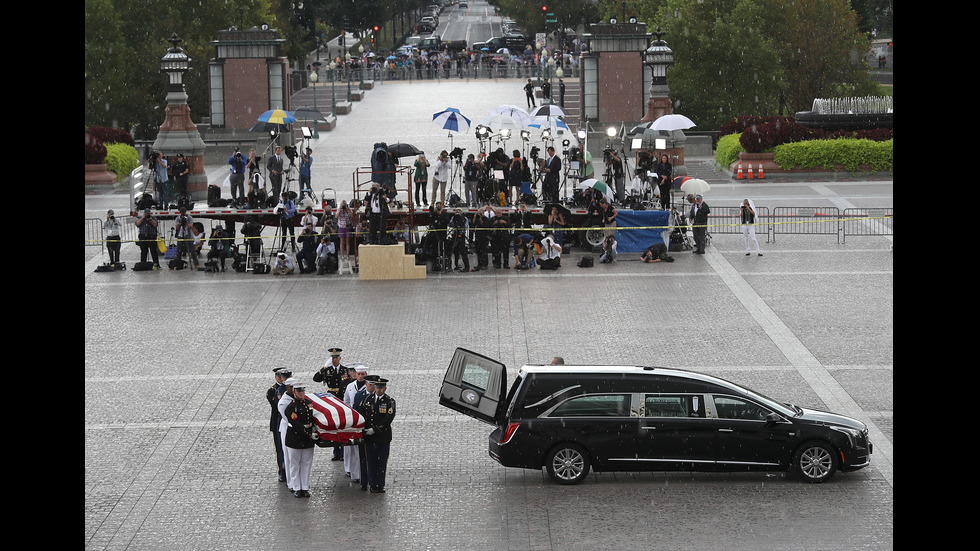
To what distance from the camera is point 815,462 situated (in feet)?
45.1

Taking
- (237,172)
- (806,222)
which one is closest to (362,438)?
(806,222)

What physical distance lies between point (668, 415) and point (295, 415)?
399 cm

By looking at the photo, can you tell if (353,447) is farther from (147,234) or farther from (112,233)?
(112,233)

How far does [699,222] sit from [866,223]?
209 inches

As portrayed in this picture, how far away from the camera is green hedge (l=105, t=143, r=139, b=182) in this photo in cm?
3947

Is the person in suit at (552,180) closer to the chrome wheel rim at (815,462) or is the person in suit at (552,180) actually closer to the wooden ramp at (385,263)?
the wooden ramp at (385,263)

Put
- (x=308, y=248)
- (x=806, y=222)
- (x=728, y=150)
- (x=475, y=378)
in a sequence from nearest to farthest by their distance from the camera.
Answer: (x=475, y=378) → (x=308, y=248) → (x=806, y=222) → (x=728, y=150)

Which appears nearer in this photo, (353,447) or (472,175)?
(353,447)
